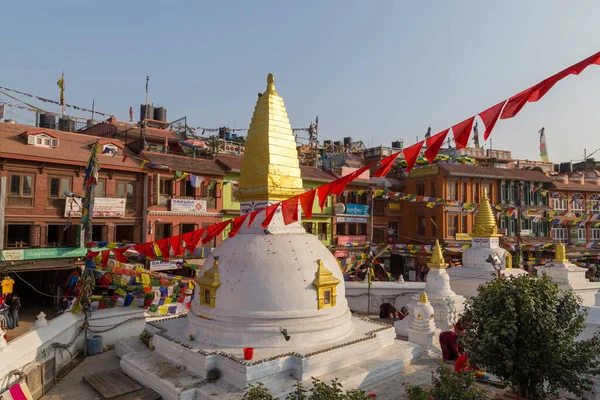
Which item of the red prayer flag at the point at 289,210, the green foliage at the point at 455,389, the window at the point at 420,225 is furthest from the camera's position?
the window at the point at 420,225

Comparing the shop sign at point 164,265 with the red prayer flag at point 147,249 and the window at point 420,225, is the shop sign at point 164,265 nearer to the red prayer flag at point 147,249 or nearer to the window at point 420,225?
the red prayer flag at point 147,249

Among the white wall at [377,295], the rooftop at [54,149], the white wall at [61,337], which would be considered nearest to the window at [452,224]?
the white wall at [377,295]

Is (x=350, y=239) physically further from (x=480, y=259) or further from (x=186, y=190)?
(x=186, y=190)

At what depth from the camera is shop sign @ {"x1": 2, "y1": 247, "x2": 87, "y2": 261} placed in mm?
20344

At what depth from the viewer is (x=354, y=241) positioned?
116 ft

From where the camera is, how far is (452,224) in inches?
1423

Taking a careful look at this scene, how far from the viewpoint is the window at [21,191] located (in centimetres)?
2112

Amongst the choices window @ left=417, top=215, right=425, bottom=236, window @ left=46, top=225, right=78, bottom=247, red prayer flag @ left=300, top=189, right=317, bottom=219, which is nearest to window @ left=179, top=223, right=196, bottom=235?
window @ left=46, top=225, right=78, bottom=247

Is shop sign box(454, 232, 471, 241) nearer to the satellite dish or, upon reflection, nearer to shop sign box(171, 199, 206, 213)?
the satellite dish

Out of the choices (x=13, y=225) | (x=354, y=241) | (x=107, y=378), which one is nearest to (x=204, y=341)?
(x=107, y=378)

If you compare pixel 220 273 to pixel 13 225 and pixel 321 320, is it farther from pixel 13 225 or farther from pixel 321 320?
pixel 13 225

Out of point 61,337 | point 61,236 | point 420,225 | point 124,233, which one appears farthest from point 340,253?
point 61,337

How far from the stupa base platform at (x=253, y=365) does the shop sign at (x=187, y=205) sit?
14419 millimetres

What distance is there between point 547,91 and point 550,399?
23.8 feet
